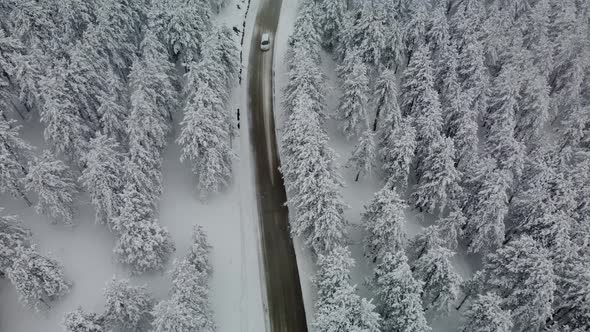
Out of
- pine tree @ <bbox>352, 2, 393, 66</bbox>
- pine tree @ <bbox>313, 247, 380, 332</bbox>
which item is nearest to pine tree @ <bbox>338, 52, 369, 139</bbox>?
pine tree @ <bbox>352, 2, 393, 66</bbox>

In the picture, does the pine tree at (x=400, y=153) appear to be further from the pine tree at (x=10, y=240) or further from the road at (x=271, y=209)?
the pine tree at (x=10, y=240)

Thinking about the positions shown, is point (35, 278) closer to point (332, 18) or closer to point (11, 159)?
point (11, 159)

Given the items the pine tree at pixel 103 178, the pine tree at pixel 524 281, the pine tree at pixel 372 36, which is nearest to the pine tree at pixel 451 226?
the pine tree at pixel 524 281

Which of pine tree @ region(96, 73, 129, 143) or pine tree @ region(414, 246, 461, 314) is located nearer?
pine tree @ region(414, 246, 461, 314)

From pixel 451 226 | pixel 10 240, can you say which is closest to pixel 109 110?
pixel 10 240

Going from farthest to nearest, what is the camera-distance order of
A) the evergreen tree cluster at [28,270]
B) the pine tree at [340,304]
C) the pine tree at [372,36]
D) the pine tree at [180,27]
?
the pine tree at [372,36] → the pine tree at [180,27] → the evergreen tree cluster at [28,270] → the pine tree at [340,304]

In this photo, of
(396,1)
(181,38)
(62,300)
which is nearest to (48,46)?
(181,38)

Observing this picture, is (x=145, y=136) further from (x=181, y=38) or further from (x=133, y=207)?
(x=181, y=38)

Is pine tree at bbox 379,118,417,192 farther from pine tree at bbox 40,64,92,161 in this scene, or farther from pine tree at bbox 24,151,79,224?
pine tree at bbox 24,151,79,224
